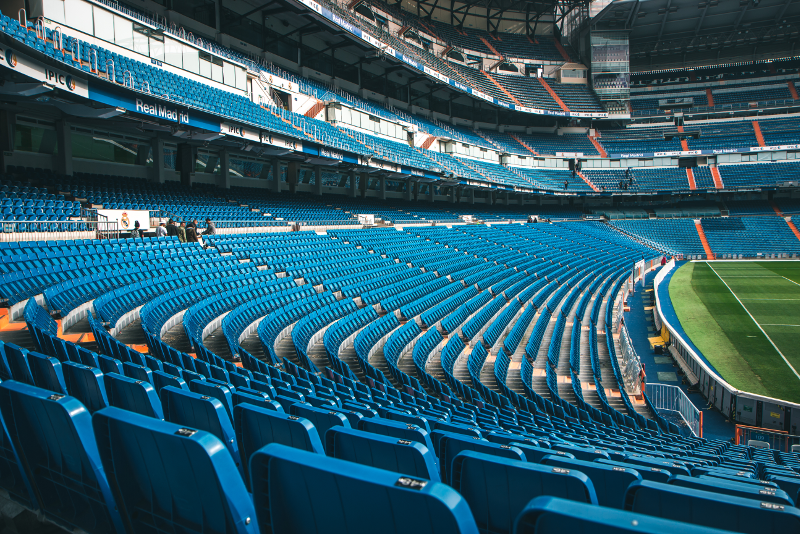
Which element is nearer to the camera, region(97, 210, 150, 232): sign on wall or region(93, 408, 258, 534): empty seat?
region(93, 408, 258, 534): empty seat

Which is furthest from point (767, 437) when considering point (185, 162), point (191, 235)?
point (185, 162)

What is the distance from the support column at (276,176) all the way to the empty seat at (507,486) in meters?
27.0

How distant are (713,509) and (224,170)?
83.7ft

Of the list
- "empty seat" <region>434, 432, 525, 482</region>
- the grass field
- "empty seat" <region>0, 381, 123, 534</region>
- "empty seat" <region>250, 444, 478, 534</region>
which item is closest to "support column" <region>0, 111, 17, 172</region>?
"empty seat" <region>0, 381, 123, 534</region>

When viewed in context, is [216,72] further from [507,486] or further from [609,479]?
[507,486]

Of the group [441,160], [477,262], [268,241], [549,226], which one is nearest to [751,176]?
[549,226]

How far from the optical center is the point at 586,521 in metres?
1.26

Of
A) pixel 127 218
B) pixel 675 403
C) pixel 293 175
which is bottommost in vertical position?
pixel 675 403

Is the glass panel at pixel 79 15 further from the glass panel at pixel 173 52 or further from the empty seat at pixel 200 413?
the empty seat at pixel 200 413

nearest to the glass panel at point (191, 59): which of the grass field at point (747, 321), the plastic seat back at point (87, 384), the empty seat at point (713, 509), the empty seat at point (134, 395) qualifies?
the plastic seat back at point (87, 384)

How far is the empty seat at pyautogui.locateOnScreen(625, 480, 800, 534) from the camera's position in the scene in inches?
68.7

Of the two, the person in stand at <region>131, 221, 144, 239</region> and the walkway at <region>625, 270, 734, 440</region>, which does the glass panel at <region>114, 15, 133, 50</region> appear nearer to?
the person in stand at <region>131, 221, 144, 239</region>

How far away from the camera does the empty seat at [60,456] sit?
2201 mm

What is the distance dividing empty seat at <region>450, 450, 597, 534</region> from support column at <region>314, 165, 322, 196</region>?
2893 cm
